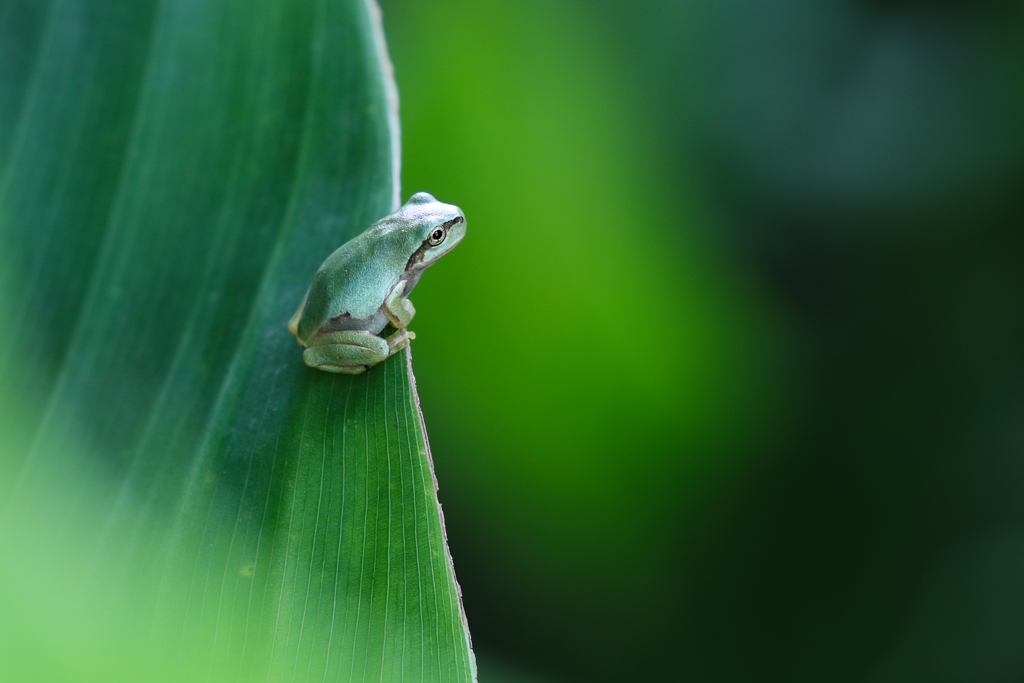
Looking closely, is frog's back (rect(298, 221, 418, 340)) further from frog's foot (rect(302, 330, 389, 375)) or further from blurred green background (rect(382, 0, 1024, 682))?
blurred green background (rect(382, 0, 1024, 682))

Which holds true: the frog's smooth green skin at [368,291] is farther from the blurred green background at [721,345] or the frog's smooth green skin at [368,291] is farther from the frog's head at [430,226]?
the blurred green background at [721,345]

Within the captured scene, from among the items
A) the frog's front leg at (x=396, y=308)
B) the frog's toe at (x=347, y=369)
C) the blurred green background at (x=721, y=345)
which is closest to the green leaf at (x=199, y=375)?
the frog's toe at (x=347, y=369)

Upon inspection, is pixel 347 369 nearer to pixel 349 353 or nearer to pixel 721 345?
pixel 349 353

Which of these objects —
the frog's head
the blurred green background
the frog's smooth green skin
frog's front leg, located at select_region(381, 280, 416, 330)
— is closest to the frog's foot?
the frog's smooth green skin

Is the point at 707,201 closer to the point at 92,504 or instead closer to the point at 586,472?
the point at 586,472

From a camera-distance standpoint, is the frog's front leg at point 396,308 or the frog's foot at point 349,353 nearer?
the frog's foot at point 349,353

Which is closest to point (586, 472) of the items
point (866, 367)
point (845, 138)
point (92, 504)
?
point (866, 367)

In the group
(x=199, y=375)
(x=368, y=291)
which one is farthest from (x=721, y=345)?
(x=199, y=375)
